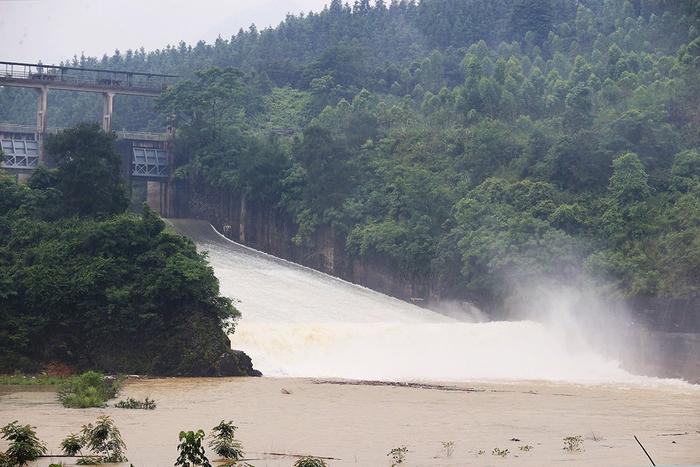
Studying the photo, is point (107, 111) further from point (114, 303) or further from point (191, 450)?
point (191, 450)

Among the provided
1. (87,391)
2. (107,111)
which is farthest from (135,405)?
(107,111)

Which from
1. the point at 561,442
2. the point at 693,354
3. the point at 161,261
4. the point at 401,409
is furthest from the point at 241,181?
the point at 561,442

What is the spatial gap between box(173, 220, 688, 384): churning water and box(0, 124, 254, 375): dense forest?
7.92 ft

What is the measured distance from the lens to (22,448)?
25.6 m

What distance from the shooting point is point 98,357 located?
142 feet

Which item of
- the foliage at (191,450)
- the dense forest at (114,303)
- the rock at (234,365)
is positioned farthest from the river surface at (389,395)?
the foliage at (191,450)

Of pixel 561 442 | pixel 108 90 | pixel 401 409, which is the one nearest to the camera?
pixel 561 442

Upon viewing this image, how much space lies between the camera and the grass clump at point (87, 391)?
35.4 m

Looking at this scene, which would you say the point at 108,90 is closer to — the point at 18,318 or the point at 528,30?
the point at 18,318

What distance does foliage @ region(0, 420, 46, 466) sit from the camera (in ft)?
83.5

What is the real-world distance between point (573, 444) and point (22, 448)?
38.3 ft

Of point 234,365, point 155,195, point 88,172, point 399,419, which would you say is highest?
point 155,195

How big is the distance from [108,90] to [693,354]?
37.1 m

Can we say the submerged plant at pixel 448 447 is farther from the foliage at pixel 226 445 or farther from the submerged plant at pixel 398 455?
the foliage at pixel 226 445
